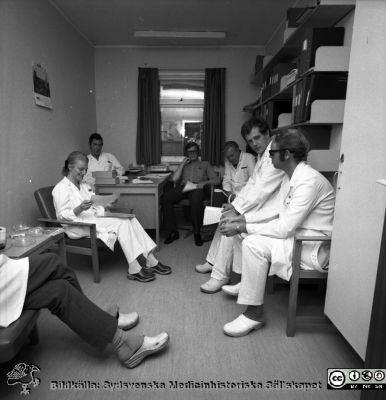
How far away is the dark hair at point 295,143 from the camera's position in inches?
68.4

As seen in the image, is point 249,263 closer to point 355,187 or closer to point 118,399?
point 355,187

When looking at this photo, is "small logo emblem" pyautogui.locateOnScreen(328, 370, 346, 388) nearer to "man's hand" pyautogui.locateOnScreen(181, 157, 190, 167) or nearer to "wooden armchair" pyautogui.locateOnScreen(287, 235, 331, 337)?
"wooden armchair" pyautogui.locateOnScreen(287, 235, 331, 337)

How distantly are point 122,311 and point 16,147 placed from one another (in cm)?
162

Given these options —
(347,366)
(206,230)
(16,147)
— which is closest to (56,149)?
(16,147)

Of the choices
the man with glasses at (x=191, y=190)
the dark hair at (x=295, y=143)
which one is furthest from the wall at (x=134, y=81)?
the dark hair at (x=295, y=143)

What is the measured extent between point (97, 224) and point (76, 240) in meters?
0.20

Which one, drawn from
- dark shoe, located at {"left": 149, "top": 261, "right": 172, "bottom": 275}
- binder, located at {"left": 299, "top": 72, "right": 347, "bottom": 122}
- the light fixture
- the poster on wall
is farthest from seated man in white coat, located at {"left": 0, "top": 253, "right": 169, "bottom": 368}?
the light fixture

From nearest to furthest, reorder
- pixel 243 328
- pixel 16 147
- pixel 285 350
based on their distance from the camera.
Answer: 1. pixel 285 350
2. pixel 243 328
3. pixel 16 147

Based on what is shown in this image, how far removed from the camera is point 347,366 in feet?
4.73

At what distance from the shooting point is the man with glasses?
11.4 feet

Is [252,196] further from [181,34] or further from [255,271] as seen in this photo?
[181,34]

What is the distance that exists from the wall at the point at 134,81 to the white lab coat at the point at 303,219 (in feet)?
9.96

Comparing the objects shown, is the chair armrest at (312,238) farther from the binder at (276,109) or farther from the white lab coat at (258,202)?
the binder at (276,109)

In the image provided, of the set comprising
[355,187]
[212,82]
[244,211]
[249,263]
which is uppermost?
[212,82]
